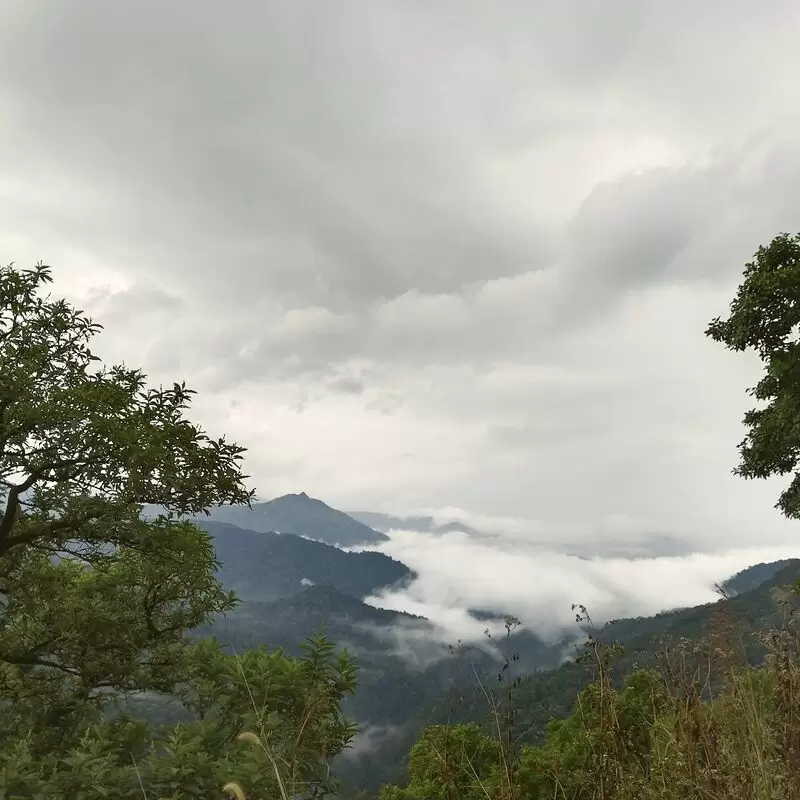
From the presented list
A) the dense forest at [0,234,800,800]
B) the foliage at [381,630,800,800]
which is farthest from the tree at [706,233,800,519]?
the foliage at [381,630,800,800]

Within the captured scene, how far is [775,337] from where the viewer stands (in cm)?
1427

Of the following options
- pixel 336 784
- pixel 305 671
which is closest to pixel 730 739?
pixel 336 784

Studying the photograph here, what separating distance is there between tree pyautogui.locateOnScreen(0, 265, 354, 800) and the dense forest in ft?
0.10

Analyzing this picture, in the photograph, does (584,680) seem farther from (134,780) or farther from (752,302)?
(752,302)

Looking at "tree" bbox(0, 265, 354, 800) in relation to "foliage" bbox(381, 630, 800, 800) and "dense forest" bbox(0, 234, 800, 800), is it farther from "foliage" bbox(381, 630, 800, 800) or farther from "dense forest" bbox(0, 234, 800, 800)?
"foliage" bbox(381, 630, 800, 800)

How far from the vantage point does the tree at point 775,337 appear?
13.6 metres

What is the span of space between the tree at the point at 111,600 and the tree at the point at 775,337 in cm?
1297

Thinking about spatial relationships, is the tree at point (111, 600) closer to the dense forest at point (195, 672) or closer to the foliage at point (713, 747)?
the dense forest at point (195, 672)

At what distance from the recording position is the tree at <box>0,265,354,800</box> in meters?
4.97

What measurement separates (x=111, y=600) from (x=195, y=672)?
384 cm

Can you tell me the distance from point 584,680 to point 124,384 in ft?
24.2

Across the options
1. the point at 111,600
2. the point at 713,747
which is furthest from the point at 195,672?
the point at 713,747

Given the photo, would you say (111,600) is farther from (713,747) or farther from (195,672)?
(713,747)

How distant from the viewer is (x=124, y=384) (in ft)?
27.5
